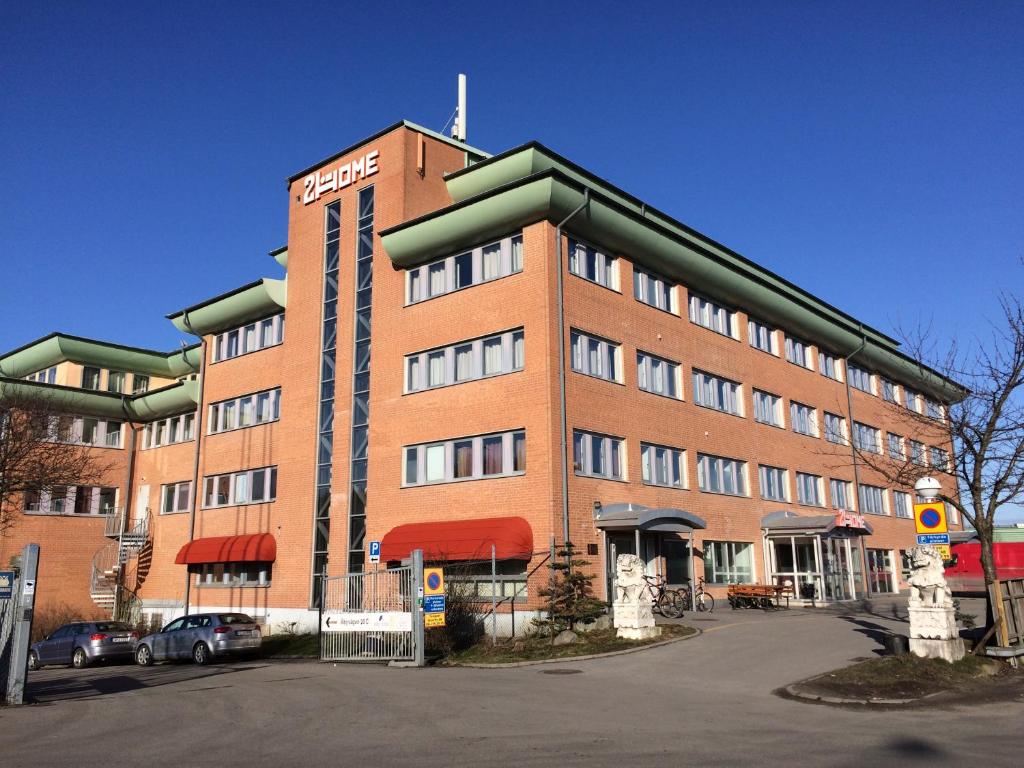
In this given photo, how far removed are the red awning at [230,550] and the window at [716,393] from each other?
16828mm

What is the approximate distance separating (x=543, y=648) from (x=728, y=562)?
13.1 metres

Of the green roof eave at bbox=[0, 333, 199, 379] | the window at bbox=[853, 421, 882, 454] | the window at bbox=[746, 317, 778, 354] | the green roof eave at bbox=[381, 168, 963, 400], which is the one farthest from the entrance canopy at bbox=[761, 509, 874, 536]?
the green roof eave at bbox=[0, 333, 199, 379]

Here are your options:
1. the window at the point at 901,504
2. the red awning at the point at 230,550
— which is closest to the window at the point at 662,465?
the red awning at the point at 230,550

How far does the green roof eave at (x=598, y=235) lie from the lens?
85.8 feet

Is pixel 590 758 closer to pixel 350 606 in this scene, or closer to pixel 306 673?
pixel 306 673

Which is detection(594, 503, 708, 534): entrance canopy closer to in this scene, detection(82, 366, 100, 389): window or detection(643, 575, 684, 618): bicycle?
detection(643, 575, 684, 618): bicycle

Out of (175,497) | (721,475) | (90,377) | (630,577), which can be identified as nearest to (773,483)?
(721,475)

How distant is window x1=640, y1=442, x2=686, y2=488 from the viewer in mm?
28734

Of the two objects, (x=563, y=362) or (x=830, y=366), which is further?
(x=830, y=366)

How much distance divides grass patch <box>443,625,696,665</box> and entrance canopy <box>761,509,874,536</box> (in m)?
11.7

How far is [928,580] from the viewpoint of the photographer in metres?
15.9

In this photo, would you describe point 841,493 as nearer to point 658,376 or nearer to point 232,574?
point 658,376

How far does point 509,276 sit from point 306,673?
13190 mm

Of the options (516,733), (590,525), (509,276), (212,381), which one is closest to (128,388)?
(212,381)
